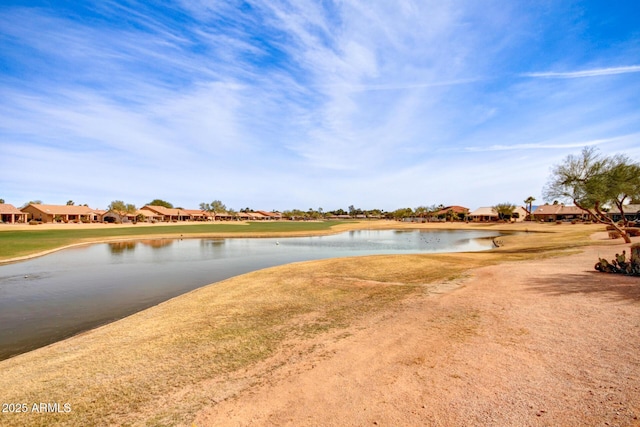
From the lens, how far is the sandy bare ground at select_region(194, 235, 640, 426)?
475 cm

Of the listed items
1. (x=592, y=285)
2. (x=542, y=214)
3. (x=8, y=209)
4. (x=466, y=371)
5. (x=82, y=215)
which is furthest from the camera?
(x=82, y=215)

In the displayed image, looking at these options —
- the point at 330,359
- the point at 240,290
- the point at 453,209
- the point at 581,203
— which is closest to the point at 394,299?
the point at 330,359

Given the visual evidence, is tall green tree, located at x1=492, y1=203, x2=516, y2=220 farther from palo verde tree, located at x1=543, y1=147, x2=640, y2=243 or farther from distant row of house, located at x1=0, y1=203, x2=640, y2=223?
palo verde tree, located at x1=543, y1=147, x2=640, y2=243

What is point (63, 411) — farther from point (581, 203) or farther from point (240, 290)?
point (581, 203)

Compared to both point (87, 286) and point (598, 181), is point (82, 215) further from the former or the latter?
point (598, 181)

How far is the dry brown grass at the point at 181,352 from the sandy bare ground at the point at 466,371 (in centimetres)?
68

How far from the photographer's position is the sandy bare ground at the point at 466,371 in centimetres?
475

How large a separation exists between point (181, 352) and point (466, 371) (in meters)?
6.77

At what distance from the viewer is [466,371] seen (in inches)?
232

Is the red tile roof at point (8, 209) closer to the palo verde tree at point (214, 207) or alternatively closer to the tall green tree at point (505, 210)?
the palo verde tree at point (214, 207)

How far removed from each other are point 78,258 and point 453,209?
12950 cm

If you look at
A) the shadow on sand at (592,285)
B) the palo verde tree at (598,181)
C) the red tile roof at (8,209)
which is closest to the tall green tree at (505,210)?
the palo verde tree at (598,181)

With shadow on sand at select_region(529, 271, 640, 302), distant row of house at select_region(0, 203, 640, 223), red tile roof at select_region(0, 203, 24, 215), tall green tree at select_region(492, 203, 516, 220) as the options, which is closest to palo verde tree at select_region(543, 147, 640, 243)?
shadow on sand at select_region(529, 271, 640, 302)

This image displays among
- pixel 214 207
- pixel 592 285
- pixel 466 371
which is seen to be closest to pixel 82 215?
pixel 214 207
